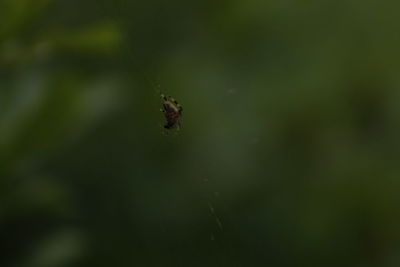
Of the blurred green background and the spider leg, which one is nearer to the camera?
the blurred green background

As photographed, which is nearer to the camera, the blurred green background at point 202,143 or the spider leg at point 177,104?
the blurred green background at point 202,143

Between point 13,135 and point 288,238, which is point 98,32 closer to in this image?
point 13,135

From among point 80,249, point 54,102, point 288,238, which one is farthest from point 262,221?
point 54,102

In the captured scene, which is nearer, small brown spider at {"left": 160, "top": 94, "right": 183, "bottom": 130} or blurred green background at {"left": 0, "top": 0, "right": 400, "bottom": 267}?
blurred green background at {"left": 0, "top": 0, "right": 400, "bottom": 267}

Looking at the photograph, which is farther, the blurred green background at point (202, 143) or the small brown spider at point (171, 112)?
the small brown spider at point (171, 112)
